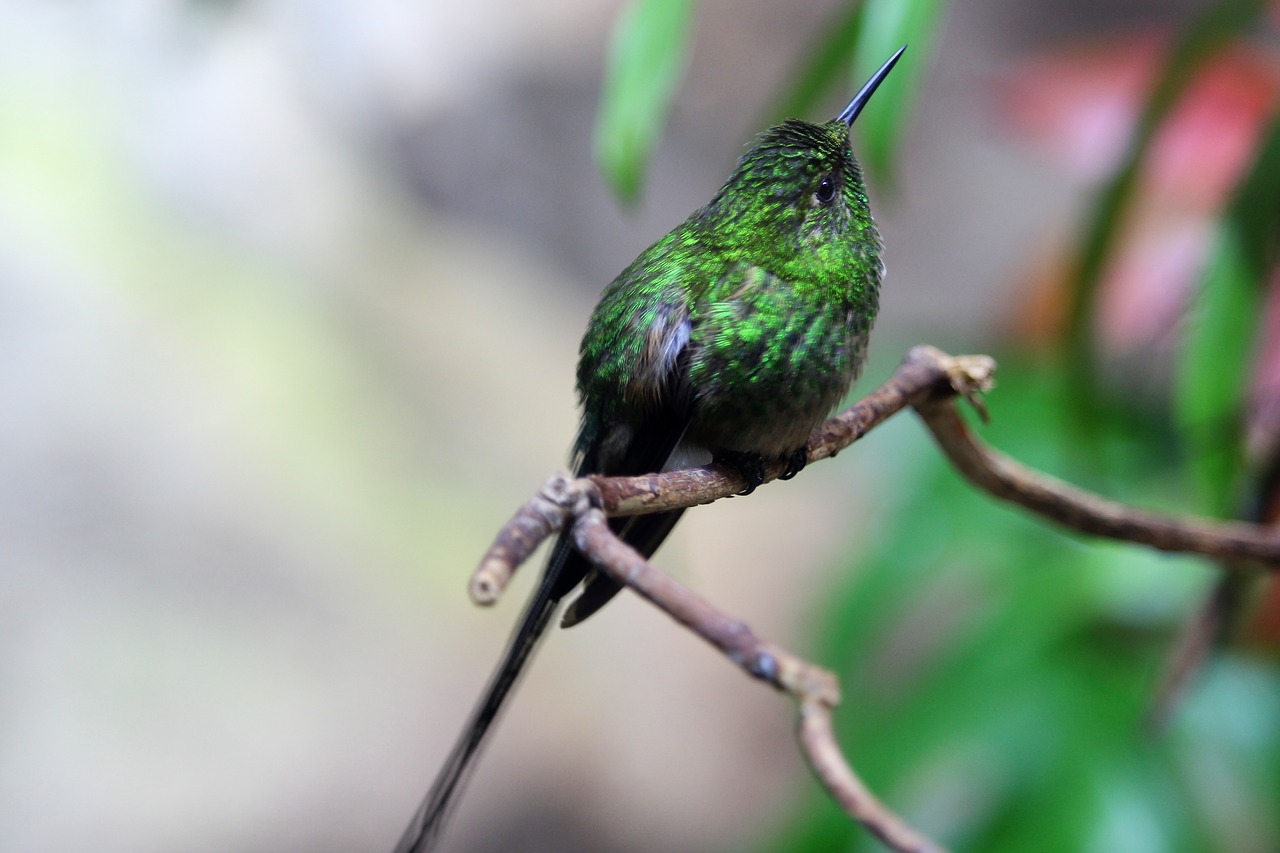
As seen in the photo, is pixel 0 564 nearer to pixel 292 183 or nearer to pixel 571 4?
pixel 292 183

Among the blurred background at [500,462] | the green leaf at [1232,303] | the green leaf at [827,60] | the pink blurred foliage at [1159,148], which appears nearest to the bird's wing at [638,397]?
the blurred background at [500,462]

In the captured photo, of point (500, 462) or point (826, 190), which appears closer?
point (826, 190)

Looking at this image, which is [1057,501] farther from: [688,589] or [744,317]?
[688,589]

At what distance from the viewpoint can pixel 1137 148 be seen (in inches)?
48.1

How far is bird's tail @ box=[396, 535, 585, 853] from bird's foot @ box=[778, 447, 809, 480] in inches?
7.0

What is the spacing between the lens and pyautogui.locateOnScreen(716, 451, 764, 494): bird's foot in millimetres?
643

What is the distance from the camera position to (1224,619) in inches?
52.4

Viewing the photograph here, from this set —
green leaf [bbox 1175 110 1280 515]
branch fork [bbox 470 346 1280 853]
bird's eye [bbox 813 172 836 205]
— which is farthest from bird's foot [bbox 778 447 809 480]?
green leaf [bbox 1175 110 1280 515]

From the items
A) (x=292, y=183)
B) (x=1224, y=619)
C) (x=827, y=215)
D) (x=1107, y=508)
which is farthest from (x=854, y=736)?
(x=292, y=183)

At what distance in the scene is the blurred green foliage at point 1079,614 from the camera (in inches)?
45.4

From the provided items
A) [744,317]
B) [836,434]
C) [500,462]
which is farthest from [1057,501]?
[500,462]

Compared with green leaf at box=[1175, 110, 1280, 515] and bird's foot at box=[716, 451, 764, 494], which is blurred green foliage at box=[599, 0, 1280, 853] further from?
bird's foot at box=[716, 451, 764, 494]

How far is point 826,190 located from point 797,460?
168mm

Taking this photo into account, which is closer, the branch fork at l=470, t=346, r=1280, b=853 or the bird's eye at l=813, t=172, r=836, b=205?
the branch fork at l=470, t=346, r=1280, b=853
